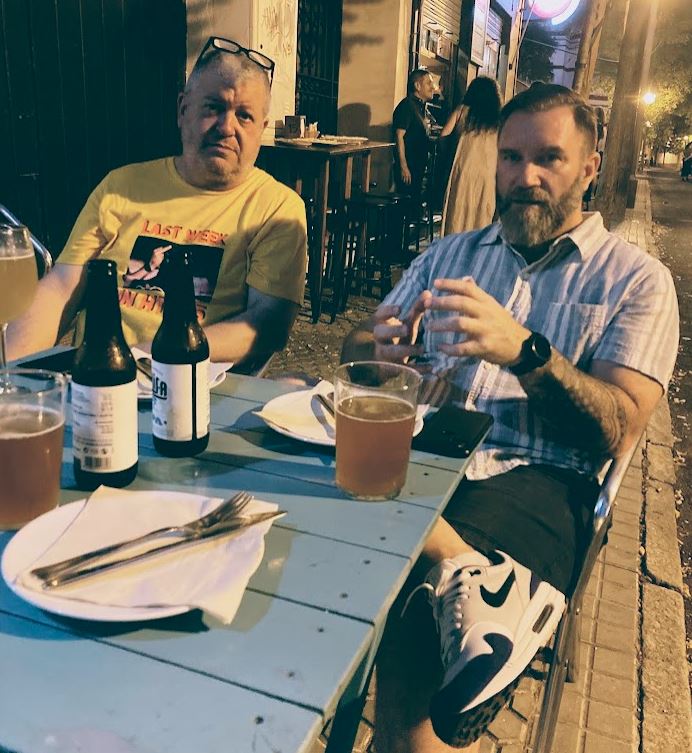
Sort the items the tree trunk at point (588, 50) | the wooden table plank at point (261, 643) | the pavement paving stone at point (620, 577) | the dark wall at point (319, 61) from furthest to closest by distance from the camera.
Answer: the tree trunk at point (588, 50) → the dark wall at point (319, 61) → the pavement paving stone at point (620, 577) → the wooden table plank at point (261, 643)

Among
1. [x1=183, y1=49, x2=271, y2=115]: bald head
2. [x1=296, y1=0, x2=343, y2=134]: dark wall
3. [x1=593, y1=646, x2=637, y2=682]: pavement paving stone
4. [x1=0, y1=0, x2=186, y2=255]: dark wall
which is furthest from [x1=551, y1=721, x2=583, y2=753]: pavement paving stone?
[x1=296, y1=0, x2=343, y2=134]: dark wall

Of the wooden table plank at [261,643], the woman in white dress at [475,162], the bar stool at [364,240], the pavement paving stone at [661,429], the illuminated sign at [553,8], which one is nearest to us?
the wooden table plank at [261,643]

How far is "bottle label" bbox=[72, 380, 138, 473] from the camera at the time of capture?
121 cm

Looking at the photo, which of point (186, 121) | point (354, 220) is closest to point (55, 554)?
point (186, 121)

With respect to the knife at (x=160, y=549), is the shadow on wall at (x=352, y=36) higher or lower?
higher

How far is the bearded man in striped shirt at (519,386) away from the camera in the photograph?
1468mm

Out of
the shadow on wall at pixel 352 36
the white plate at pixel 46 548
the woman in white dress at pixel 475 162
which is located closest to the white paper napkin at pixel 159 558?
the white plate at pixel 46 548

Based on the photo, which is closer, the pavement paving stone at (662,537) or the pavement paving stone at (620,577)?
the pavement paving stone at (620,577)

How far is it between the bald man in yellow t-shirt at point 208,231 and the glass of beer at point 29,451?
57.6 inches

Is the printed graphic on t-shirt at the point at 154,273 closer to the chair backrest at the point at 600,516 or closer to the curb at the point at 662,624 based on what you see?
the chair backrest at the point at 600,516

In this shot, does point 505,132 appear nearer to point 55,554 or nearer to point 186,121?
point 186,121

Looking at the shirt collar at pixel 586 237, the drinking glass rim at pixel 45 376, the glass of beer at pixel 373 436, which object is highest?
the shirt collar at pixel 586 237

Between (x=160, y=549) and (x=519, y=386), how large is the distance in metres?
1.41

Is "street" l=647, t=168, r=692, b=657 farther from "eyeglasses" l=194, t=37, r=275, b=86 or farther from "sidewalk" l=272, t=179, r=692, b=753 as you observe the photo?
"eyeglasses" l=194, t=37, r=275, b=86
